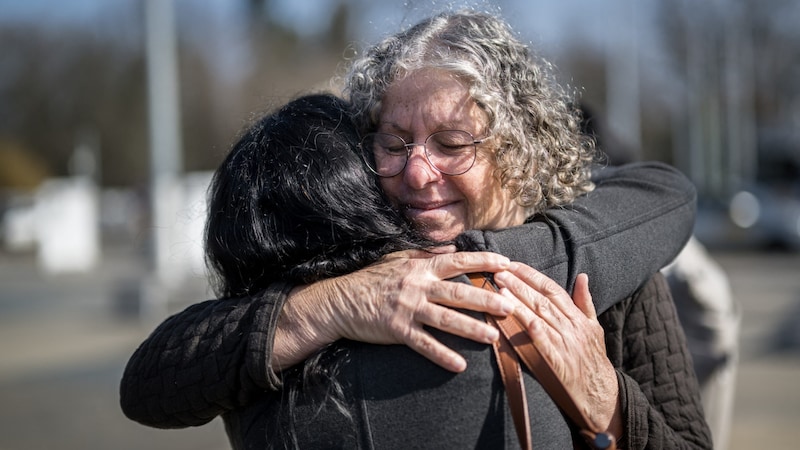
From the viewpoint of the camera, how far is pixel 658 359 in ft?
6.09

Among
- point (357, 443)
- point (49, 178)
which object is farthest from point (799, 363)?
point (49, 178)

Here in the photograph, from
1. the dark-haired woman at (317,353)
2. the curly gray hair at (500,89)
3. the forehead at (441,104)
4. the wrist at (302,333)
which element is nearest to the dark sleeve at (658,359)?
the dark-haired woman at (317,353)

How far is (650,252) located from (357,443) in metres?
0.80

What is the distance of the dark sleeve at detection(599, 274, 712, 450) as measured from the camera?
5.99 feet

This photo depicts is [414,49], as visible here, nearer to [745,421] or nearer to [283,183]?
[283,183]

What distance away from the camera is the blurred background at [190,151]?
252 inches

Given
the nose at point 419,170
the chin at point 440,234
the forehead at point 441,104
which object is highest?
the forehead at point 441,104

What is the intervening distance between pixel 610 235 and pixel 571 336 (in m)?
0.33

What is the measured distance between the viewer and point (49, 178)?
43.6 meters

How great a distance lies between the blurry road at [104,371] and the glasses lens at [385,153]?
13.8 ft

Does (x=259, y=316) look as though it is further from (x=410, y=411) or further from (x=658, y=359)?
(x=658, y=359)

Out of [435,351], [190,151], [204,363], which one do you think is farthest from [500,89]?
[190,151]

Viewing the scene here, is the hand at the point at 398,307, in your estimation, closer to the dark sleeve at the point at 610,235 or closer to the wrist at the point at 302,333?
the wrist at the point at 302,333

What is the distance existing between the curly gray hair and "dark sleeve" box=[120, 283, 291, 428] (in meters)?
0.51
